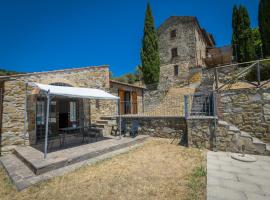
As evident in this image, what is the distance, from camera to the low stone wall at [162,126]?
772 cm

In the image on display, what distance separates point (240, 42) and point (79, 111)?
18.9m

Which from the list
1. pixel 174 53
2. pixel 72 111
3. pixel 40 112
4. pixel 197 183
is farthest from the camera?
pixel 174 53

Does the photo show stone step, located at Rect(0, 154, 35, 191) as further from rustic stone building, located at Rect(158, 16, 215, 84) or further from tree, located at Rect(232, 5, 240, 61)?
tree, located at Rect(232, 5, 240, 61)

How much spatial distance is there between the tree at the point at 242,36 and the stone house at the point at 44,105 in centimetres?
1442

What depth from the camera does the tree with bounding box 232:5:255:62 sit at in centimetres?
1634

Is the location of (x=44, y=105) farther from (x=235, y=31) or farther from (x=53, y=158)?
(x=235, y=31)

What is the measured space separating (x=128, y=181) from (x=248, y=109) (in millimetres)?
5967

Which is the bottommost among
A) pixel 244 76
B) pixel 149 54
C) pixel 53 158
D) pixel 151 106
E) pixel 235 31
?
pixel 53 158

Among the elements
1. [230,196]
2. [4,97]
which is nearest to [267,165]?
[230,196]

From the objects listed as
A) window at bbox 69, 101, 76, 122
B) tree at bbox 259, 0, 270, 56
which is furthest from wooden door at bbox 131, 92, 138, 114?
tree at bbox 259, 0, 270, 56

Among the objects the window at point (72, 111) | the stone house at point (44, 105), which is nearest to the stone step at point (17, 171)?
the stone house at point (44, 105)

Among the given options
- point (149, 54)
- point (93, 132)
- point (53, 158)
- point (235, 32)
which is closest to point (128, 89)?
point (93, 132)

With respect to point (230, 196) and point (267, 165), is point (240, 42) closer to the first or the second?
point (267, 165)

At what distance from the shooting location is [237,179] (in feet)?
12.2
